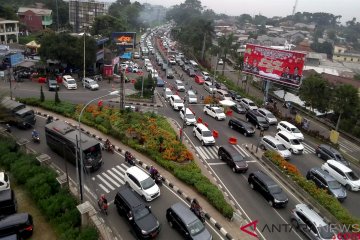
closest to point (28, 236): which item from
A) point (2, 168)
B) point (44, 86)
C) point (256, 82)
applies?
point (2, 168)

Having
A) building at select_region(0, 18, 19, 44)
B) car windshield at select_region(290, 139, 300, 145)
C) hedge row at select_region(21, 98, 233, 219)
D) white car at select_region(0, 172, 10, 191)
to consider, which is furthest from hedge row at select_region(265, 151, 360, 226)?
building at select_region(0, 18, 19, 44)

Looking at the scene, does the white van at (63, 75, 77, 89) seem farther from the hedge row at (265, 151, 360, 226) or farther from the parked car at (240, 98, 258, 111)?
the hedge row at (265, 151, 360, 226)

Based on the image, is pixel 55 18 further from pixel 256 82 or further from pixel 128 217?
pixel 128 217

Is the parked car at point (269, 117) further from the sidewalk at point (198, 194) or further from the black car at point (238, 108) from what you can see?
the sidewalk at point (198, 194)

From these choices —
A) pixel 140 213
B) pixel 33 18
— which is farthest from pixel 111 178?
pixel 33 18

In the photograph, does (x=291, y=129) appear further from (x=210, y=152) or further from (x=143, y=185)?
(x=143, y=185)

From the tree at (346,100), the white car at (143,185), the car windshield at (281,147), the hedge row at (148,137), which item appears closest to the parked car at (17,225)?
the white car at (143,185)
